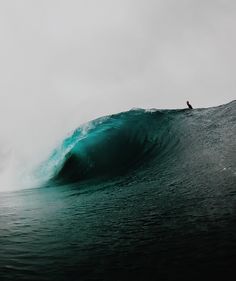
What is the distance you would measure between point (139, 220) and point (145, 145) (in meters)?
8.56

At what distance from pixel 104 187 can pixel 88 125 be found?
860 centimetres

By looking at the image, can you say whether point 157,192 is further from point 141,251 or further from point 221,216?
point 141,251

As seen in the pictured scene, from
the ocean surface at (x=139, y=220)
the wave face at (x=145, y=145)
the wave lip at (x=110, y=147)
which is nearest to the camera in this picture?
the ocean surface at (x=139, y=220)

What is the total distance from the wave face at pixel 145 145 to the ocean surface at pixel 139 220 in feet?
0.25

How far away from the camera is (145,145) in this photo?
42.7 ft

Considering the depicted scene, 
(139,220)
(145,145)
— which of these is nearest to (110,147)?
(145,145)

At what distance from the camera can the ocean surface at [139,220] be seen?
2.97 meters

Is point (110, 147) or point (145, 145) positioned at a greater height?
point (110, 147)

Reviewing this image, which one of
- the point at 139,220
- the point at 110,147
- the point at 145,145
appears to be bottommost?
the point at 139,220

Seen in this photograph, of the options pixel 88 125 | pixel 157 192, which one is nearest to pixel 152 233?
pixel 157 192

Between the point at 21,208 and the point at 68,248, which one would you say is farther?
the point at 21,208

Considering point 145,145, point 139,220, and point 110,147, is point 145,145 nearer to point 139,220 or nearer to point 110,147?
point 110,147

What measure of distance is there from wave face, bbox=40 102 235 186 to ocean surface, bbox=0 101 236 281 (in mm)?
77

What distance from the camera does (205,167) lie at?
7465 millimetres
